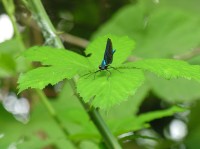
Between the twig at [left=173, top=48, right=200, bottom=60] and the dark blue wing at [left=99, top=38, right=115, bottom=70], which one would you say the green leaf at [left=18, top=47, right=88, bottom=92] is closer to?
the dark blue wing at [left=99, top=38, right=115, bottom=70]

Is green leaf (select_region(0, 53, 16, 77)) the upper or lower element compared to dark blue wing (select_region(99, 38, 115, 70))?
upper

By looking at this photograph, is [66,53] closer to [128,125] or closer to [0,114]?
[128,125]

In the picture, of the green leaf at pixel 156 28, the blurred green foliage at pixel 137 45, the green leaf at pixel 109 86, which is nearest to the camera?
the green leaf at pixel 109 86

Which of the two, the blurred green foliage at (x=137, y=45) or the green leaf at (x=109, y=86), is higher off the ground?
the blurred green foliage at (x=137, y=45)

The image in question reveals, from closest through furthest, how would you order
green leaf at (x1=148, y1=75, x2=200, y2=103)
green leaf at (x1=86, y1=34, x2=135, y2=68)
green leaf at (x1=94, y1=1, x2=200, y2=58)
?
green leaf at (x1=86, y1=34, x2=135, y2=68), green leaf at (x1=148, y1=75, x2=200, y2=103), green leaf at (x1=94, y1=1, x2=200, y2=58)

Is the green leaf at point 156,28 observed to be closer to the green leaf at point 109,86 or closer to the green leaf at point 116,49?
the green leaf at point 116,49

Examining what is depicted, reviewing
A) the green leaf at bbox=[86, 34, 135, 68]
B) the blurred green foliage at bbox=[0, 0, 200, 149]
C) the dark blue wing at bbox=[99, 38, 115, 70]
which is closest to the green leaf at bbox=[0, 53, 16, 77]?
the blurred green foliage at bbox=[0, 0, 200, 149]

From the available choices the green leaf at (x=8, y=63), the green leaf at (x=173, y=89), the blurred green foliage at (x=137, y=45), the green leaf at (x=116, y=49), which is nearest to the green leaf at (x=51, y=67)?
the green leaf at (x=116, y=49)
